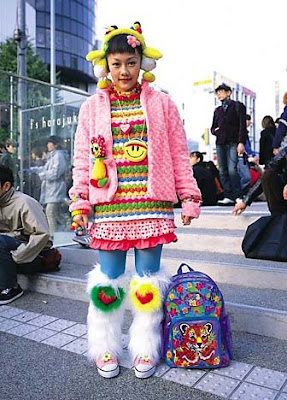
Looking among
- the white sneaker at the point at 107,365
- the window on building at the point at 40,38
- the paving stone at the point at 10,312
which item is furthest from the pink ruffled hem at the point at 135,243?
the window on building at the point at 40,38

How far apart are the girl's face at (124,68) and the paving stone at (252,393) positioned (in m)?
1.70

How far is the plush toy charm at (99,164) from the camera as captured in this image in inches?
90.3

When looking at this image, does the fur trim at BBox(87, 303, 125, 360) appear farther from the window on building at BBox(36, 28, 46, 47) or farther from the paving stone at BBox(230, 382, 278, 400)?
the window on building at BBox(36, 28, 46, 47)

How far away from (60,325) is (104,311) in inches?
36.9

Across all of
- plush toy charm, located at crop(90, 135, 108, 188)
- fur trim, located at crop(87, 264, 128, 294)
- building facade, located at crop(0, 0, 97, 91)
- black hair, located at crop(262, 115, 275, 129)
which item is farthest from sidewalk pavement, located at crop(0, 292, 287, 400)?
building facade, located at crop(0, 0, 97, 91)

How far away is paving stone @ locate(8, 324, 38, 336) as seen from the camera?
3062 millimetres

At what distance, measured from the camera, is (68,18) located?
36.8m

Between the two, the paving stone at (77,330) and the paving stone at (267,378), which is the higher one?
the paving stone at (77,330)

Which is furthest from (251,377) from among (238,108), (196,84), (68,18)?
(68,18)

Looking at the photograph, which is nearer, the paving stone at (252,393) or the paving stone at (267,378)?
the paving stone at (252,393)

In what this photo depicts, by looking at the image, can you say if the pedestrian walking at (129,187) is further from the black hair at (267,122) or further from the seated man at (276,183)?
the black hair at (267,122)

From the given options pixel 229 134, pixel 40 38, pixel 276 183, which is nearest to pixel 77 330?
pixel 276 183

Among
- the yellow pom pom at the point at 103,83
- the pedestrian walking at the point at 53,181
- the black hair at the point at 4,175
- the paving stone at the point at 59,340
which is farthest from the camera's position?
the pedestrian walking at the point at 53,181

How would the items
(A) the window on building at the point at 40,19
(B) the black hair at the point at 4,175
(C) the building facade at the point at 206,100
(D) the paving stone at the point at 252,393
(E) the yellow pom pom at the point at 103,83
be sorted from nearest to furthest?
(D) the paving stone at the point at 252,393, (E) the yellow pom pom at the point at 103,83, (B) the black hair at the point at 4,175, (C) the building facade at the point at 206,100, (A) the window on building at the point at 40,19
